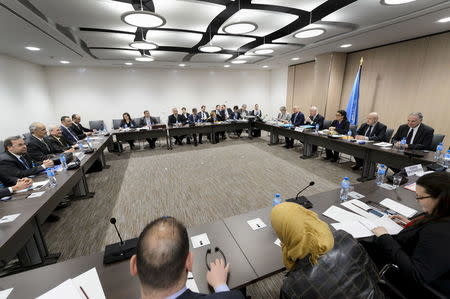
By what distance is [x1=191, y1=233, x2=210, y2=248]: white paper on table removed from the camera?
4.28ft

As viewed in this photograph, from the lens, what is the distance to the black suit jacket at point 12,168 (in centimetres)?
235

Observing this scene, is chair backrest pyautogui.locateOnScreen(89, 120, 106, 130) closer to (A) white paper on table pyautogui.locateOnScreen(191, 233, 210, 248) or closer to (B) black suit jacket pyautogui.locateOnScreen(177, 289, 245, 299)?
(A) white paper on table pyautogui.locateOnScreen(191, 233, 210, 248)

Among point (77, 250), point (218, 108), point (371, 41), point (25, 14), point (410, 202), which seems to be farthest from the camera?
point (218, 108)

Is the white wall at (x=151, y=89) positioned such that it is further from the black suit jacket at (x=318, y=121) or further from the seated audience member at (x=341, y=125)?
the seated audience member at (x=341, y=125)

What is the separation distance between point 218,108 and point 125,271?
766 centimetres

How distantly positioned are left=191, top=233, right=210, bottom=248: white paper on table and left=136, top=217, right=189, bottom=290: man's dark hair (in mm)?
615

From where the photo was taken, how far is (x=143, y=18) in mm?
2596

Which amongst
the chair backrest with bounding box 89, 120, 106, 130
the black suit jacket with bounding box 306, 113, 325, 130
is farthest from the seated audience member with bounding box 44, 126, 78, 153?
the black suit jacket with bounding box 306, 113, 325, 130

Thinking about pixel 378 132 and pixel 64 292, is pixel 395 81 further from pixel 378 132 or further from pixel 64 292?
pixel 64 292

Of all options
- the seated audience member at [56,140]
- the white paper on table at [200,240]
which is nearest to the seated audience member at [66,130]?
the seated audience member at [56,140]

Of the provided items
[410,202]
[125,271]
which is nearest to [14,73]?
[125,271]

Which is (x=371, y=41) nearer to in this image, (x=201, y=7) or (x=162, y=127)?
(x=201, y=7)

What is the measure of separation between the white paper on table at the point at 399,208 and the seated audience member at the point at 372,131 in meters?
2.62

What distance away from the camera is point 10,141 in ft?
8.11
